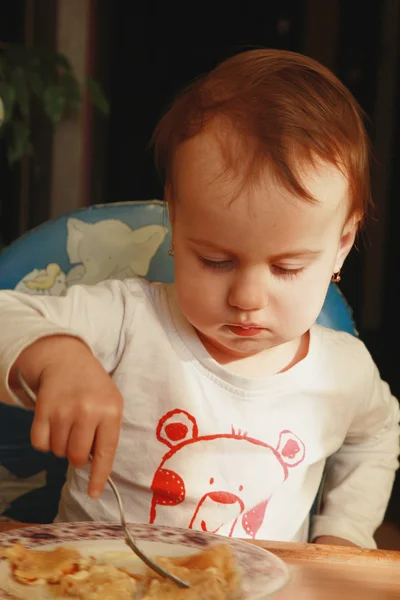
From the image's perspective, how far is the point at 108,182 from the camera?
362cm

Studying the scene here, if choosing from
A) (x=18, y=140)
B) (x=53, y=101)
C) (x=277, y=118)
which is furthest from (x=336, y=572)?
(x=18, y=140)

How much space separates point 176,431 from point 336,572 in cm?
41

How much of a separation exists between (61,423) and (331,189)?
0.43 m

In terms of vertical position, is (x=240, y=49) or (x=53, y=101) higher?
(x=240, y=49)

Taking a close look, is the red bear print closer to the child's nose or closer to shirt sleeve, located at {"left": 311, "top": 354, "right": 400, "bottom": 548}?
shirt sleeve, located at {"left": 311, "top": 354, "right": 400, "bottom": 548}

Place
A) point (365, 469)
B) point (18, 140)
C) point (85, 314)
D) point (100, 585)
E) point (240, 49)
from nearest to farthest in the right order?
1. point (100, 585)
2. point (85, 314)
3. point (365, 469)
4. point (18, 140)
5. point (240, 49)

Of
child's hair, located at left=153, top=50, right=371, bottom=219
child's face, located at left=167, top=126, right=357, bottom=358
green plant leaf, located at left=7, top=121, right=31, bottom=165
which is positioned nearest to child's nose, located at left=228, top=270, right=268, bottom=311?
child's face, located at left=167, top=126, right=357, bottom=358

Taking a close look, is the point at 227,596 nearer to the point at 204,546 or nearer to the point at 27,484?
the point at 204,546

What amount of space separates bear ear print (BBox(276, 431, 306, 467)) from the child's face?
0.50 ft

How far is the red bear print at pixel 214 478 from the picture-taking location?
102 cm

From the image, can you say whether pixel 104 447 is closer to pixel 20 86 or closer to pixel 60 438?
pixel 60 438

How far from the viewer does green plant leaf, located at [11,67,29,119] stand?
2.07 metres

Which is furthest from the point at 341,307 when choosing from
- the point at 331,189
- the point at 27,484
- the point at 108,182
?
the point at 108,182

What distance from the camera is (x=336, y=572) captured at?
66 centimetres
